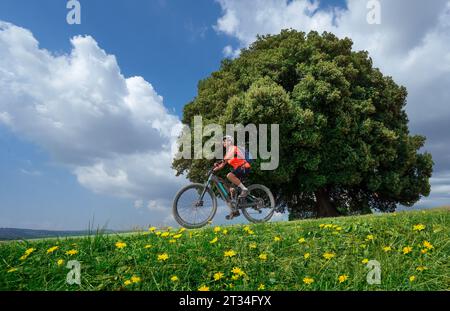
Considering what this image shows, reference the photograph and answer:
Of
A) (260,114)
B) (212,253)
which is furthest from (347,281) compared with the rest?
(260,114)

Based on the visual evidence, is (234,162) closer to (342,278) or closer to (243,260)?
(243,260)

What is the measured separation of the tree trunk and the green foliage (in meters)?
0.14

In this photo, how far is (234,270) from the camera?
5.40 metres

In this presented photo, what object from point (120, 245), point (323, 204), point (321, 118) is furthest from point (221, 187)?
point (323, 204)

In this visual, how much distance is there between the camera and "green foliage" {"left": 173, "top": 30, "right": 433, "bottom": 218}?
1816 centimetres

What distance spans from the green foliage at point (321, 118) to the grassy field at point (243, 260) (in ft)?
34.8

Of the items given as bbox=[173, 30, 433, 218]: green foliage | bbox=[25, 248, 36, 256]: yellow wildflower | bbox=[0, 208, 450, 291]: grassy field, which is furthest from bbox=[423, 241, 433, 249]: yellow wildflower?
bbox=[173, 30, 433, 218]: green foliage

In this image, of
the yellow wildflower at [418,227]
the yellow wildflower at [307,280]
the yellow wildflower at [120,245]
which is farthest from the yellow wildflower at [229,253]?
the yellow wildflower at [418,227]

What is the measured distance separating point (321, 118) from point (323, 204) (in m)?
6.39
